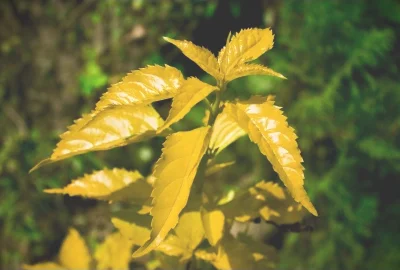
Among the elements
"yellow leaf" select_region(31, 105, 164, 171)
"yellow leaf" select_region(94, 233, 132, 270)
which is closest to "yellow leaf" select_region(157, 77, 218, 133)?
"yellow leaf" select_region(31, 105, 164, 171)

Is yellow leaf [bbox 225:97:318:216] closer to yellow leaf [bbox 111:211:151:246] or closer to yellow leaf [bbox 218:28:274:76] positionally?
yellow leaf [bbox 218:28:274:76]

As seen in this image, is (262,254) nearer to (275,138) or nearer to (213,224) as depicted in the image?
(213,224)

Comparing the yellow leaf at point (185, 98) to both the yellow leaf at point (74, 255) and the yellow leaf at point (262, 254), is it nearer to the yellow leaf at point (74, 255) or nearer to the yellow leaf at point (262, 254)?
the yellow leaf at point (262, 254)

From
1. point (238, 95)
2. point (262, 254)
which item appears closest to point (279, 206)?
point (262, 254)

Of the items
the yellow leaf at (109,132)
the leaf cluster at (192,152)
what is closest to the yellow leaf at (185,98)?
the leaf cluster at (192,152)

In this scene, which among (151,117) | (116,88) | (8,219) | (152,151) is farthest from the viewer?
(152,151)

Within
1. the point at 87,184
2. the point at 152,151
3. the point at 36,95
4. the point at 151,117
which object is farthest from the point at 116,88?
the point at 36,95

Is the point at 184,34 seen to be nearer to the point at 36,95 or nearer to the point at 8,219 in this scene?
the point at 36,95
